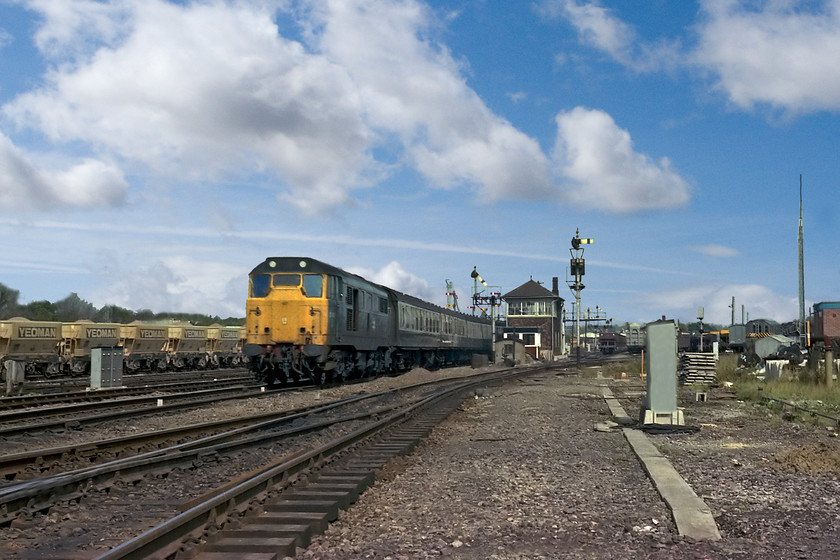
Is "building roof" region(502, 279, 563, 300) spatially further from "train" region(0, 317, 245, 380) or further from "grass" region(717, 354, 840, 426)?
"grass" region(717, 354, 840, 426)

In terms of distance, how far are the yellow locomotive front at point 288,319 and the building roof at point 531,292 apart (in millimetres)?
69479

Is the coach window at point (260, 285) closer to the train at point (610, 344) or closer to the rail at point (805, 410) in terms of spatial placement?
the rail at point (805, 410)

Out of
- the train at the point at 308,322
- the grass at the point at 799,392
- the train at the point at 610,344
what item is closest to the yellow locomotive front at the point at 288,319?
the train at the point at 308,322

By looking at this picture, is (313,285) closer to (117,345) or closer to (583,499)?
(117,345)

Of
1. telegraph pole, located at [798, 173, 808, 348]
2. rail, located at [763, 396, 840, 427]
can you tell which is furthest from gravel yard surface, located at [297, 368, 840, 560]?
telegraph pole, located at [798, 173, 808, 348]

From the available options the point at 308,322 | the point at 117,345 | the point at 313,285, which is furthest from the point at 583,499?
the point at 117,345

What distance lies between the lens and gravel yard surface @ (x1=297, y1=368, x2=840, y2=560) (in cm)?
563

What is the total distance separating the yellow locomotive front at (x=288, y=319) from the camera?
21984 millimetres

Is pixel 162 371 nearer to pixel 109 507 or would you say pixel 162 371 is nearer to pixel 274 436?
pixel 274 436

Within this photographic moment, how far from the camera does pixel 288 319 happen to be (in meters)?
22.2

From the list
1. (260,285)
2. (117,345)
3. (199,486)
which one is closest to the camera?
(199,486)

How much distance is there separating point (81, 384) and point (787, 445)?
22186 millimetres

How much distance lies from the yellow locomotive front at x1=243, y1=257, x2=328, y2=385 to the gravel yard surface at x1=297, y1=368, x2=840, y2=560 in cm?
985

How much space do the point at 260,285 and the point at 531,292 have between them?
238ft
